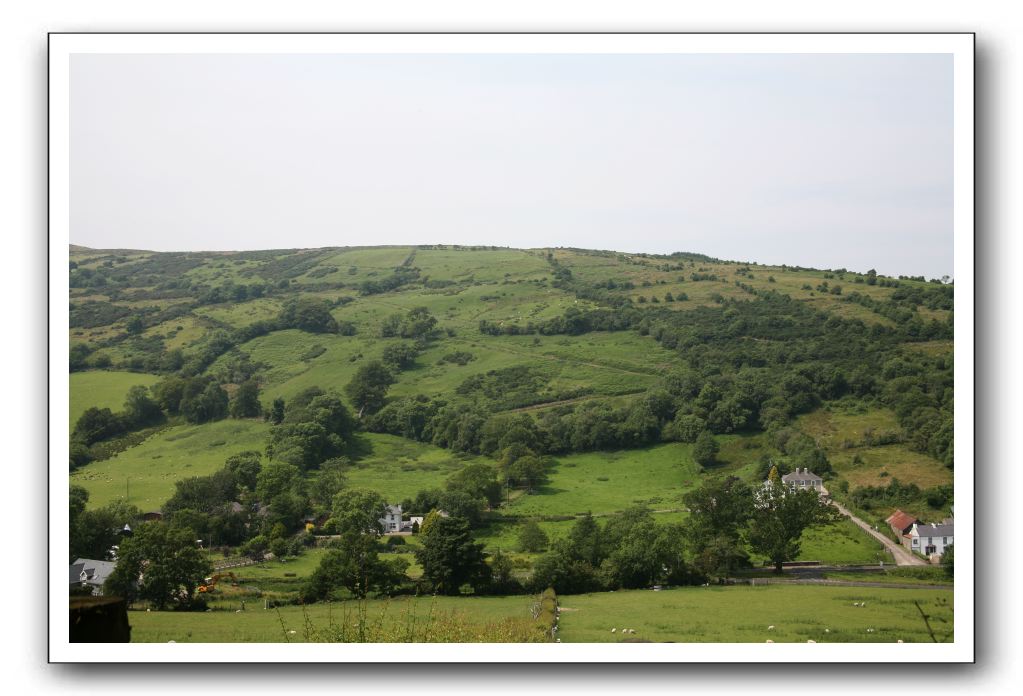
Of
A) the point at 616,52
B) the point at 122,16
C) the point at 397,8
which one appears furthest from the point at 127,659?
the point at 616,52

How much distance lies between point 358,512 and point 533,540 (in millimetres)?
4086

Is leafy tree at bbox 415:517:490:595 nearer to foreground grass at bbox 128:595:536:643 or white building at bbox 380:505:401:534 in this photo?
foreground grass at bbox 128:595:536:643

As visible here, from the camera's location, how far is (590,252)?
48.2 meters

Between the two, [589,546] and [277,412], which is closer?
[589,546]

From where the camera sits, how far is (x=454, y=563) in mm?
14172

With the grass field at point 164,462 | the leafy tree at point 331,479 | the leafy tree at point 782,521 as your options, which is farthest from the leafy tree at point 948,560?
the grass field at point 164,462

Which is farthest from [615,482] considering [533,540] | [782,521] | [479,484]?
[782,521]

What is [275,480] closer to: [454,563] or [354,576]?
[354,576]

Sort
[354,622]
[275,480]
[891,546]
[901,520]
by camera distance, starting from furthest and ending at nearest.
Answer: [275,480] < [901,520] < [891,546] < [354,622]

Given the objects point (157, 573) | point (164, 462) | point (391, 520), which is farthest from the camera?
point (164, 462)

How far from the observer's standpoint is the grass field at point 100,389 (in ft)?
72.2

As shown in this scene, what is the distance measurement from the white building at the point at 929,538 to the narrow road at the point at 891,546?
7.7 inches

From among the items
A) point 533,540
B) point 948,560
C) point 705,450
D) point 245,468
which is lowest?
point 533,540

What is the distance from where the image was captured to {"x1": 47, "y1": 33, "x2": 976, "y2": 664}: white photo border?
9523 millimetres
